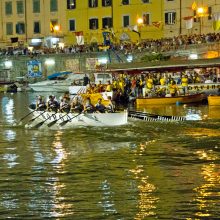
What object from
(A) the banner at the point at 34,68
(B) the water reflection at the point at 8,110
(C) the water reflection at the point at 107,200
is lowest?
(C) the water reflection at the point at 107,200

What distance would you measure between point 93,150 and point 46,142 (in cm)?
380

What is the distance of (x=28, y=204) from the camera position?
73.2 feet

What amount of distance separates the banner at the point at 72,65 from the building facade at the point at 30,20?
342 inches

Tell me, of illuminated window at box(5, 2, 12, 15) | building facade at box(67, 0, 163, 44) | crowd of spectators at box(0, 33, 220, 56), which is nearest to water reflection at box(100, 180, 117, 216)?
crowd of spectators at box(0, 33, 220, 56)

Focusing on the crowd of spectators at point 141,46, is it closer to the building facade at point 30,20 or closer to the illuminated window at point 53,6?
the building facade at point 30,20

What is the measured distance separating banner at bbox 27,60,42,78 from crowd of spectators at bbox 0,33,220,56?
3.75 feet

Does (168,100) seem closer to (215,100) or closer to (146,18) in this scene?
(215,100)

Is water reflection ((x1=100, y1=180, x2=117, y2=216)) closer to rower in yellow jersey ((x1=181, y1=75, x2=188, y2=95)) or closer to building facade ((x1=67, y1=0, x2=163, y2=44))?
rower in yellow jersey ((x1=181, y1=75, x2=188, y2=95))

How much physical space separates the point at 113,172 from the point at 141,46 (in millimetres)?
52883

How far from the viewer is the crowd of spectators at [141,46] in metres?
72.7

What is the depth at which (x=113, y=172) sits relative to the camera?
88.2 feet

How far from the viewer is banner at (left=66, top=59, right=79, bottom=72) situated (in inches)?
3332

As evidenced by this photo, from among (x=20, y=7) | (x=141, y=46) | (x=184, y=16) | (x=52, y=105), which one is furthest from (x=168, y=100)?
(x=20, y=7)

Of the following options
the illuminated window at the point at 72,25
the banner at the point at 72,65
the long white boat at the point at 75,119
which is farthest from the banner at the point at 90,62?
the long white boat at the point at 75,119
